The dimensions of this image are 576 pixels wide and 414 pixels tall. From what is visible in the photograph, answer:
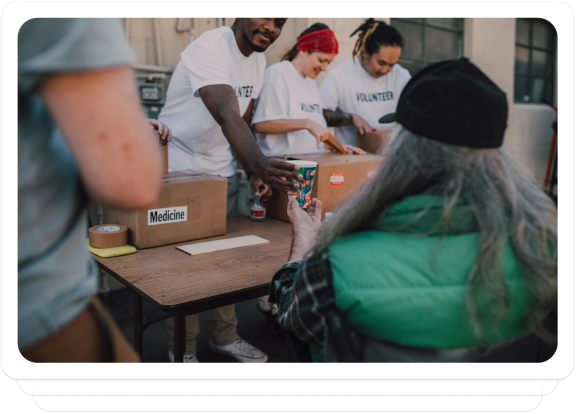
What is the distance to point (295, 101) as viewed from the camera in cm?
241

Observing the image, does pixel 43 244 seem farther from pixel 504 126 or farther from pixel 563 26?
pixel 563 26

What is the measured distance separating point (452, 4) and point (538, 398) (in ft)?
3.90

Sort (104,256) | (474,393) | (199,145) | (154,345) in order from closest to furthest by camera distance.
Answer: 1. (474,393)
2. (104,256)
3. (199,145)
4. (154,345)

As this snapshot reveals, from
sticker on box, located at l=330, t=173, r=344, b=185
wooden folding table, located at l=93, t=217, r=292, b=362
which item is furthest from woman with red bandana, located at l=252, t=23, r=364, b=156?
wooden folding table, located at l=93, t=217, r=292, b=362

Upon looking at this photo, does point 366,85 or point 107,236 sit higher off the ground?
point 366,85

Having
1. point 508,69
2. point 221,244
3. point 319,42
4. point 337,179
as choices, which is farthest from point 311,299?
point 508,69

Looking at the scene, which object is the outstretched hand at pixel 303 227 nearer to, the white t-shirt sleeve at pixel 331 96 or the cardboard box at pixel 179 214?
the cardboard box at pixel 179 214

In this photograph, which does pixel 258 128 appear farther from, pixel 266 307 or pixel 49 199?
pixel 49 199

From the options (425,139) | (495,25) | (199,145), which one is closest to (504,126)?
(425,139)

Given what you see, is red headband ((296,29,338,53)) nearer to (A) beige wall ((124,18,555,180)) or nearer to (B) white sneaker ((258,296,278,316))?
(A) beige wall ((124,18,555,180))

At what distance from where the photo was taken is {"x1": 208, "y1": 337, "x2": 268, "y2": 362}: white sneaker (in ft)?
7.49

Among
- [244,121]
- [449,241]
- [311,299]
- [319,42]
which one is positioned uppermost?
[319,42]

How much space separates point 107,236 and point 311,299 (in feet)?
3.20

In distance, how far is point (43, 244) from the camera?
29.6 inches
